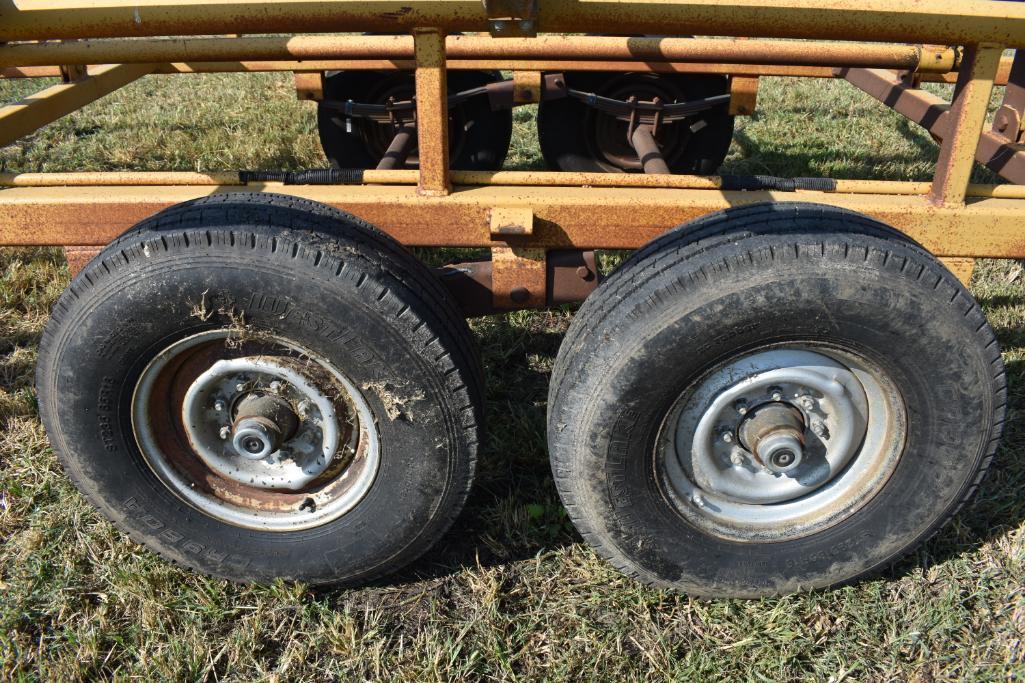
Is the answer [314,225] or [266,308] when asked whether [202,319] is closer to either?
[266,308]

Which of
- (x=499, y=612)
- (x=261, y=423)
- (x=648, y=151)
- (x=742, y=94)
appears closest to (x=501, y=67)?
(x=648, y=151)

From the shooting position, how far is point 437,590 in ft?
7.39

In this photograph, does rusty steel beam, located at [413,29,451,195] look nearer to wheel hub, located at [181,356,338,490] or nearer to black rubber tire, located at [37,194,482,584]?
black rubber tire, located at [37,194,482,584]

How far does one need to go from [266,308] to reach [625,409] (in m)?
0.87

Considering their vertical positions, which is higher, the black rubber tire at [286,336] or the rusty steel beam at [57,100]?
the rusty steel beam at [57,100]

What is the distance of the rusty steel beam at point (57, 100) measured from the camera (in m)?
2.93

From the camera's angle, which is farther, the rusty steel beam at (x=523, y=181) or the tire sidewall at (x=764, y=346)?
the rusty steel beam at (x=523, y=181)

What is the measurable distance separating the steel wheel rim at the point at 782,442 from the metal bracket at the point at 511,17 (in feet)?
2.93

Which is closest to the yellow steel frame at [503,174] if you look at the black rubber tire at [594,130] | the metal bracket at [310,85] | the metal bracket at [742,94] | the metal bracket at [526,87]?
the metal bracket at [742,94]

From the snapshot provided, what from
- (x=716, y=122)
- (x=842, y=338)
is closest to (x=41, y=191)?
(x=842, y=338)

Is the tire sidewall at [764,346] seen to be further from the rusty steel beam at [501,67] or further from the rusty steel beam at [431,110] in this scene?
the rusty steel beam at [501,67]

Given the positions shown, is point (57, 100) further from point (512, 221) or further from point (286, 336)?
point (512, 221)

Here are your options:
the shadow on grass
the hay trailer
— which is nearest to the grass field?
the shadow on grass

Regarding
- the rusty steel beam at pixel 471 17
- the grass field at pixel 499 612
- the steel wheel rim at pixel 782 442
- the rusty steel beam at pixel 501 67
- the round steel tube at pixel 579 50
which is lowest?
the grass field at pixel 499 612
